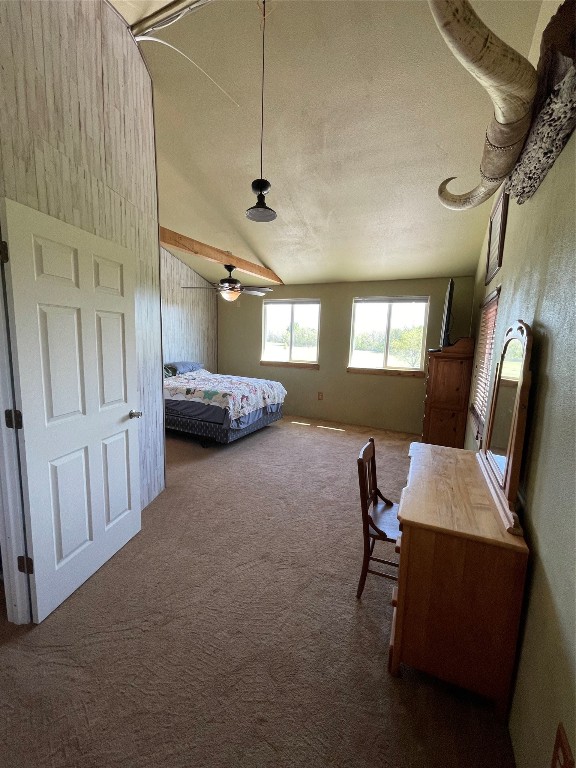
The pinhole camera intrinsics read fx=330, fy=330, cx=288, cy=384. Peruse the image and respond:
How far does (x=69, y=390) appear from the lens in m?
1.75

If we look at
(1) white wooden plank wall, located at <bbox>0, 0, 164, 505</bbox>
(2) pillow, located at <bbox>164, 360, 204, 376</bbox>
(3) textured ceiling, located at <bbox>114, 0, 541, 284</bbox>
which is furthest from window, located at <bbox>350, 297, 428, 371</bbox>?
(1) white wooden plank wall, located at <bbox>0, 0, 164, 505</bbox>

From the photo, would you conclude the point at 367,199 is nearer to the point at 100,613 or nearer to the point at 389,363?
the point at 389,363

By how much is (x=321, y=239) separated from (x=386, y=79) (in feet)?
6.89

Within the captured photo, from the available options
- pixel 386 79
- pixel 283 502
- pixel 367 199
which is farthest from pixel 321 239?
pixel 283 502

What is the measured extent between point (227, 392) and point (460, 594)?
10.9 feet

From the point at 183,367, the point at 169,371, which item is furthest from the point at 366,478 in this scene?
the point at 183,367

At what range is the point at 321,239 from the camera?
4.33 m

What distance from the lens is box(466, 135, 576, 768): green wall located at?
869 mm

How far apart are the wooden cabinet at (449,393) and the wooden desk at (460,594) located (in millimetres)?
2553

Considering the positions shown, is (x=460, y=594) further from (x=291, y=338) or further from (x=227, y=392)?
(x=291, y=338)

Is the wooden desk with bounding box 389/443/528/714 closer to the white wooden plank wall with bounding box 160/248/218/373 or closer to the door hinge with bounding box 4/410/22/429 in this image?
the door hinge with bounding box 4/410/22/429

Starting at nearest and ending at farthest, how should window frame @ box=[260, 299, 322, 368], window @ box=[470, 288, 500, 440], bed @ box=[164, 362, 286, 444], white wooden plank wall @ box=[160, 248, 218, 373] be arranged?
window @ box=[470, 288, 500, 440] < bed @ box=[164, 362, 286, 444] < white wooden plank wall @ box=[160, 248, 218, 373] < window frame @ box=[260, 299, 322, 368]

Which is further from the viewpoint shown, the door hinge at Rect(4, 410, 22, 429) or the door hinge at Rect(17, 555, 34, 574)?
the door hinge at Rect(17, 555, 34, 574)

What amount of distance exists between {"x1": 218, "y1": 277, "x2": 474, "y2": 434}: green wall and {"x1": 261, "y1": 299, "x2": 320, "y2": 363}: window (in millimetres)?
144
